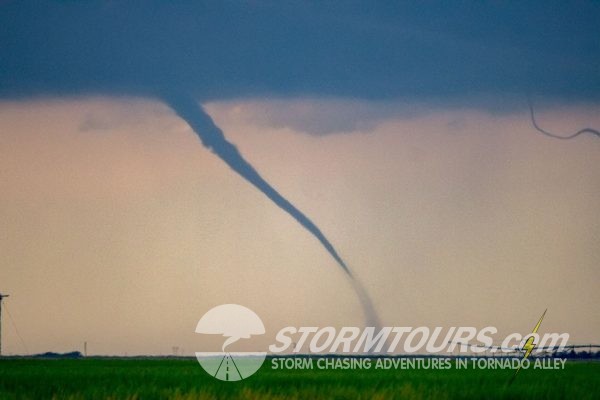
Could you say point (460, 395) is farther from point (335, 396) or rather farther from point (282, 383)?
point (282, 383)

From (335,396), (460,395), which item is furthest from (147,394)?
(460,395)

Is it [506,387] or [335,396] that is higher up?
[335,396]

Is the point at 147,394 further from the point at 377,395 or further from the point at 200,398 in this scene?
the point at 377,395

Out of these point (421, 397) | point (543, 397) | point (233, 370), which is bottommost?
point (233, 370)

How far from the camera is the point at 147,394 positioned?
19.2 meters

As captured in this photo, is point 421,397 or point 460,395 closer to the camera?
point 421,397

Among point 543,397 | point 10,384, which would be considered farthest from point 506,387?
point 10,384

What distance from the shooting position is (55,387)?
968 inches

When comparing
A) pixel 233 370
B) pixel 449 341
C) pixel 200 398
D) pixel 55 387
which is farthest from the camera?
pixel 233 370

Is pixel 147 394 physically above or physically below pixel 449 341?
above

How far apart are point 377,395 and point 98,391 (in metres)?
7.10

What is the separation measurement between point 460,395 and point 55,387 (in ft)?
40.8

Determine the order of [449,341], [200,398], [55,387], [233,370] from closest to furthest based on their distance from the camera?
[200,398]
[55,387]
[449,341]
[233,370]

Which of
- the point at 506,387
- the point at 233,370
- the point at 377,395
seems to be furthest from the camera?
the point at 233,370
